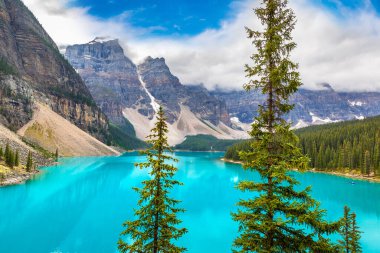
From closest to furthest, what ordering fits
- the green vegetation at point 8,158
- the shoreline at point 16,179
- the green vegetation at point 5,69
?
the shoreline at point 16,179 → the green vegetation at point 8,158 → the green vegetation at point 5,69

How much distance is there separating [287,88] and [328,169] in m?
117

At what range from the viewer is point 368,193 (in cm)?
7338

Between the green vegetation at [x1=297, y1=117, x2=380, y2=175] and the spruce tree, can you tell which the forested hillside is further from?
the spruce tree

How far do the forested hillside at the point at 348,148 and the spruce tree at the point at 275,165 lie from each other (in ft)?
334

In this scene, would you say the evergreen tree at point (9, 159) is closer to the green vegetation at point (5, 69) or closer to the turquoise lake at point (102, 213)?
the turquoise lake at point (102, 213)

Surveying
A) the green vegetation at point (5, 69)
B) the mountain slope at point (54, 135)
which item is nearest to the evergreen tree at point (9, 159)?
the mountain slope at point (54, 135)

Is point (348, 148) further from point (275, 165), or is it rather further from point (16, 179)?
point (275, 165)

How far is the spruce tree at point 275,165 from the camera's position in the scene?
12703mm

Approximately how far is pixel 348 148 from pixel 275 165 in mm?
114027

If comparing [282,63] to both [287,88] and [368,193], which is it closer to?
[287,88]

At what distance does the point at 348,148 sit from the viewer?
377ft

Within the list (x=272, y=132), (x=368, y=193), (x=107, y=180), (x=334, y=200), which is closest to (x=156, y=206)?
(x=272, y=132)

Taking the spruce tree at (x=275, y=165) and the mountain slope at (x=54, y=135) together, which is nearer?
the spruce tree at (x=275, y=165)

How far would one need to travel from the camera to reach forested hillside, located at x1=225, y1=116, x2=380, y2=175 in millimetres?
105506
